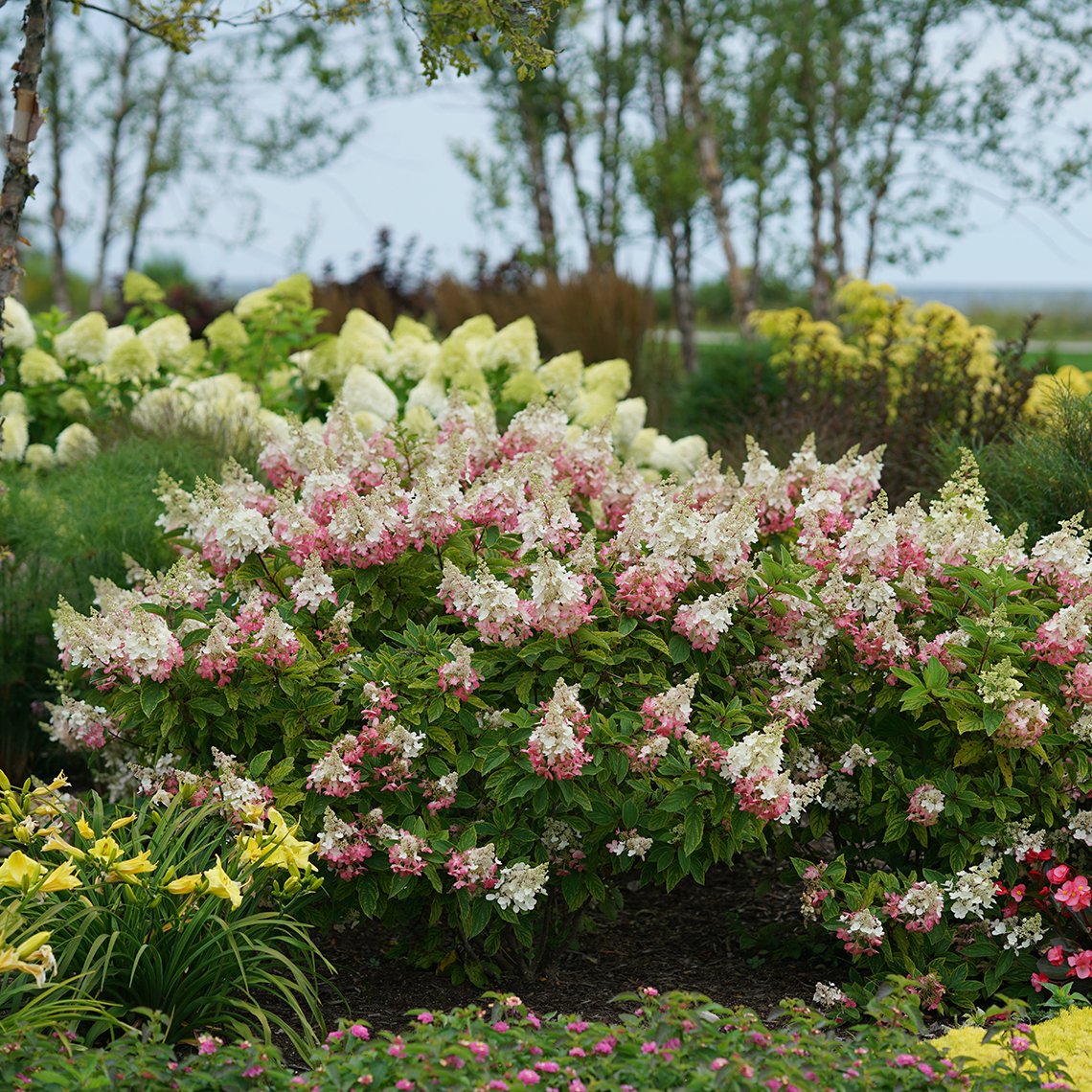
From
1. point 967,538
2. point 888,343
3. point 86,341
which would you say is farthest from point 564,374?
point 967,538

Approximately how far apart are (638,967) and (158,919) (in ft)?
4.93

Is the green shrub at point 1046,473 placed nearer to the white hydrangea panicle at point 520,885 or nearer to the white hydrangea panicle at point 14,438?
the white hydrangea panicle at point 520,885

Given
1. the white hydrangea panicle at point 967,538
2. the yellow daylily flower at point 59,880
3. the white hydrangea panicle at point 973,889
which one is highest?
the white hydrangea panicle at point 967,538

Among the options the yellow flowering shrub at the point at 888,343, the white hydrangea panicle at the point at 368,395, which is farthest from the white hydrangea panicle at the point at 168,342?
the yellow flowering shrub at the point at 888,343

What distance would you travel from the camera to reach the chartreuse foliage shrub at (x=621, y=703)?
3498mm

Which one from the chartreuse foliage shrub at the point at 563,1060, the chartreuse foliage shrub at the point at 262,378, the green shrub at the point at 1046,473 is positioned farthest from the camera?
the chartreuse foliage shrub at the point at 262,378

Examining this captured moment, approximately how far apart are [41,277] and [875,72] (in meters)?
14.7

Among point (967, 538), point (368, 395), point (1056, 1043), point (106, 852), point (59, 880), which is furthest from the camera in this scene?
point (368, 395)

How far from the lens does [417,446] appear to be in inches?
175

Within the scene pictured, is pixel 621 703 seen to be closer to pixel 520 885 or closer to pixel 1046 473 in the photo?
pixel 520 885

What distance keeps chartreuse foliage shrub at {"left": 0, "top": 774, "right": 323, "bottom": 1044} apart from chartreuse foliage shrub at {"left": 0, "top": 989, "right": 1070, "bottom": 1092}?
9.4 inches

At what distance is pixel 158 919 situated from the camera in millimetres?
3119

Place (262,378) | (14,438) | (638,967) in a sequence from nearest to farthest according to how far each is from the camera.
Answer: (638,967), (14,438), (262,378)

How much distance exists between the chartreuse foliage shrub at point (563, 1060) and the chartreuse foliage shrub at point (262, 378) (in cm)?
387
